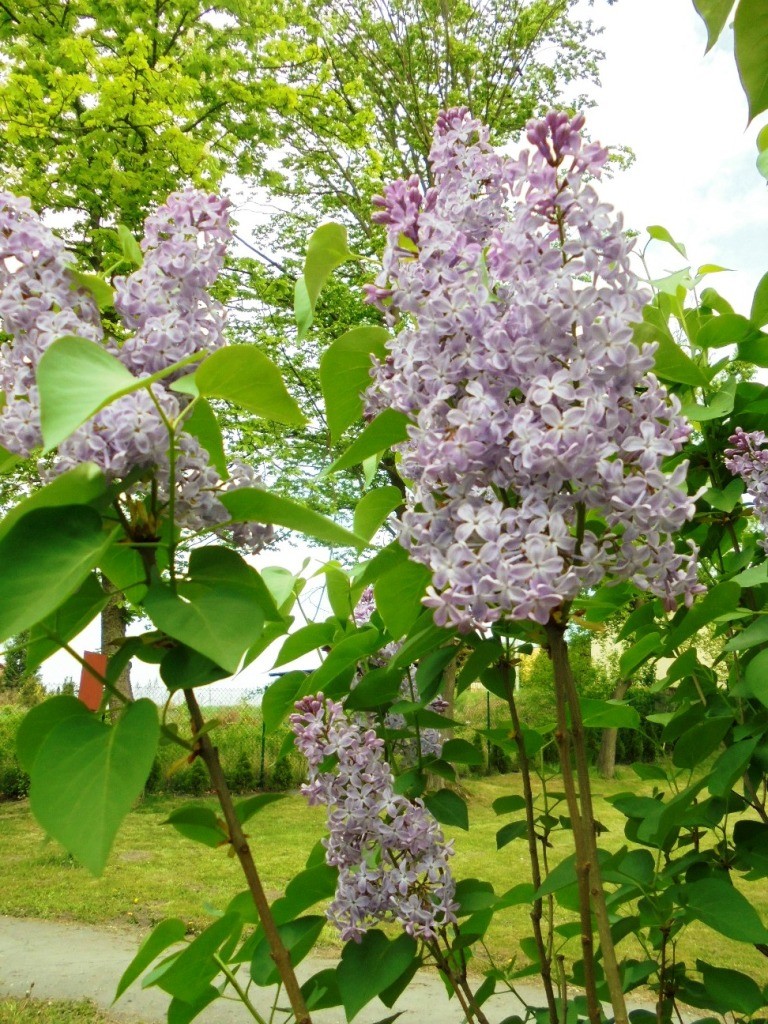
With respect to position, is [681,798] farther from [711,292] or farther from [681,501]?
[711,292]

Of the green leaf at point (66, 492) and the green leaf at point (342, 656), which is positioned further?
the green leaf at point (342, 656)

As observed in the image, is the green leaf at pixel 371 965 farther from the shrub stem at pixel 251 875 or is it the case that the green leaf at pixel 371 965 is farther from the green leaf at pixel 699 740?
the green leaf at pixel 699 740

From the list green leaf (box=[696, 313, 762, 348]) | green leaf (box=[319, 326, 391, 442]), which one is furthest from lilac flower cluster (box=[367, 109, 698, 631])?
green leaf (box=[696, 313, 762, 348])

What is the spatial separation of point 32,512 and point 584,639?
934 centimetres

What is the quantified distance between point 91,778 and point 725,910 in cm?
75

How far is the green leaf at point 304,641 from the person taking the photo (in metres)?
1.08

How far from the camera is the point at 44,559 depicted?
1.98ft

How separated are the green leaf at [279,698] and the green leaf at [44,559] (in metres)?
0.55

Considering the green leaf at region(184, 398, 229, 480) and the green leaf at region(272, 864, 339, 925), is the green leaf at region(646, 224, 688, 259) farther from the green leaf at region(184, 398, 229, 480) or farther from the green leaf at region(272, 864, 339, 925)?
the green leaf at region(272, 864, 339, 925)

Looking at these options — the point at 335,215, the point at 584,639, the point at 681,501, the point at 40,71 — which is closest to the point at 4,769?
the point at 584,639

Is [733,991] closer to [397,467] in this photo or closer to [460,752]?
[460,752]

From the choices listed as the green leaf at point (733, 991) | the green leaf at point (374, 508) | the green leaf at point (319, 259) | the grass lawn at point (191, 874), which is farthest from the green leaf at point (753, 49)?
the grass lawn at point (191, 874)

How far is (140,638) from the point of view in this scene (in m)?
0.66

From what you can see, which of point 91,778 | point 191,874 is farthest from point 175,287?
point 191,874
